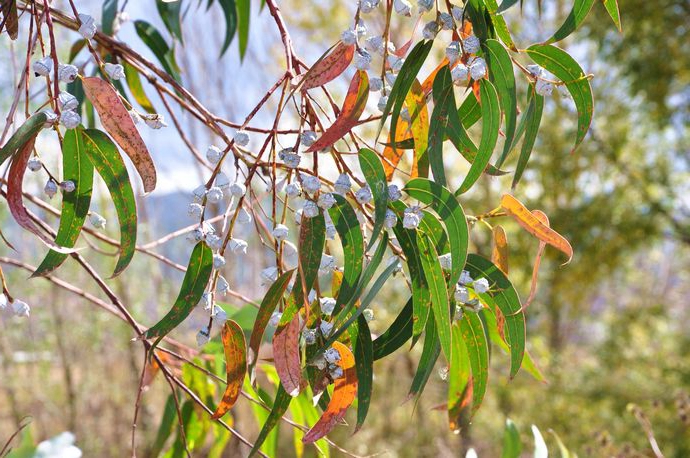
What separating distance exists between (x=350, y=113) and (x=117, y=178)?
164 millimetres

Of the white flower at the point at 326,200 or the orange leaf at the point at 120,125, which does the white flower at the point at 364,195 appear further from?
the orange leaf at the point at 120,125

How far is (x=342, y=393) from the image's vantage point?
0.48 metres

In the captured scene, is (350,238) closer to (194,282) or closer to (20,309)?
(194,282)

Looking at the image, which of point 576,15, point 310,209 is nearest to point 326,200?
point 310,209

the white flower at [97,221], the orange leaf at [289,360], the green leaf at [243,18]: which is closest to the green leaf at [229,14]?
the green leaf at [243,18]

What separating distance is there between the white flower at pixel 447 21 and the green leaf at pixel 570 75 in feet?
0.28

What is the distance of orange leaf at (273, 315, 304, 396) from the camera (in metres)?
0.43

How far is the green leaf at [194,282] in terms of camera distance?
0.46 m

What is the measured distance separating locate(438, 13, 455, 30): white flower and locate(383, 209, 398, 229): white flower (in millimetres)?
116

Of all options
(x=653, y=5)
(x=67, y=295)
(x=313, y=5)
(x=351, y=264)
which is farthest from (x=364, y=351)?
(x=67, y=295)

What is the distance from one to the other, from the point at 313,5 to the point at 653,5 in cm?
183

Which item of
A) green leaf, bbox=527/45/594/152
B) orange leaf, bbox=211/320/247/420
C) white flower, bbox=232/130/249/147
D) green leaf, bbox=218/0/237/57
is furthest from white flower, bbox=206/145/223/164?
green leaf, bbox=218/0/237/57

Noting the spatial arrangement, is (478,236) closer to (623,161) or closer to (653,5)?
(623,161)

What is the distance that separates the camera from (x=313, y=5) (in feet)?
13.3
